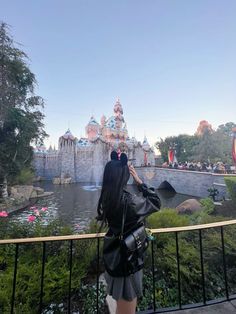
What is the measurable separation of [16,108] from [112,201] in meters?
19.7

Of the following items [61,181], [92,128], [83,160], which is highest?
[92,128]

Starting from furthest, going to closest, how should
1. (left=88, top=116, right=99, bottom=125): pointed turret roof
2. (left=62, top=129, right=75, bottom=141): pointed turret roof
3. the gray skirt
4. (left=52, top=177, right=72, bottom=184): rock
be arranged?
(left=88, top=116, right=99, bottom=125): pointed turret roof
(left=62, top=129, right=75, bottom=141): pointed turret roof
(left=52, top=177, right=72, bottom=184): rock
the gray skirt

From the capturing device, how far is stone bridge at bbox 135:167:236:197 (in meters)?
21.7

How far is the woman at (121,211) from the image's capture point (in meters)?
1.48

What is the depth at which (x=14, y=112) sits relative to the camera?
18.0 metres

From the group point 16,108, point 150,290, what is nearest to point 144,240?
point 150,290

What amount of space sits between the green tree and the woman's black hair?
18.3 m

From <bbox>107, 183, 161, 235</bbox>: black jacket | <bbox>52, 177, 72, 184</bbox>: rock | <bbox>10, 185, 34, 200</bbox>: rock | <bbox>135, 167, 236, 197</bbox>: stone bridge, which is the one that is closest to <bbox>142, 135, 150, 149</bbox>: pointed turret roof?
<bbox>135, 167, 236, 197</bbox>: stone bridge

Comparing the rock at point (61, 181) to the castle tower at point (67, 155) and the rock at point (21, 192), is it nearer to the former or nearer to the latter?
the castle tower at point (67, 155)

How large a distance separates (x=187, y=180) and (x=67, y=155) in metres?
26.0

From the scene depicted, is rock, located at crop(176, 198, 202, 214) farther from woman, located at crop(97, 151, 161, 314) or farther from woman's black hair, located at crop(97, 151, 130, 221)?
woman's black hair, located at crop(97, 151, 130, 221)

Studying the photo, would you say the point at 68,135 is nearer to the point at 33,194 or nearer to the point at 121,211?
the point at 33,194

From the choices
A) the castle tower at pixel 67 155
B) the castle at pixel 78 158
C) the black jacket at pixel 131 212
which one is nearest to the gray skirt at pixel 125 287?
the black jacket at pixel 131 212

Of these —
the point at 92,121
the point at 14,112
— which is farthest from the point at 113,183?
the point at 92,121
